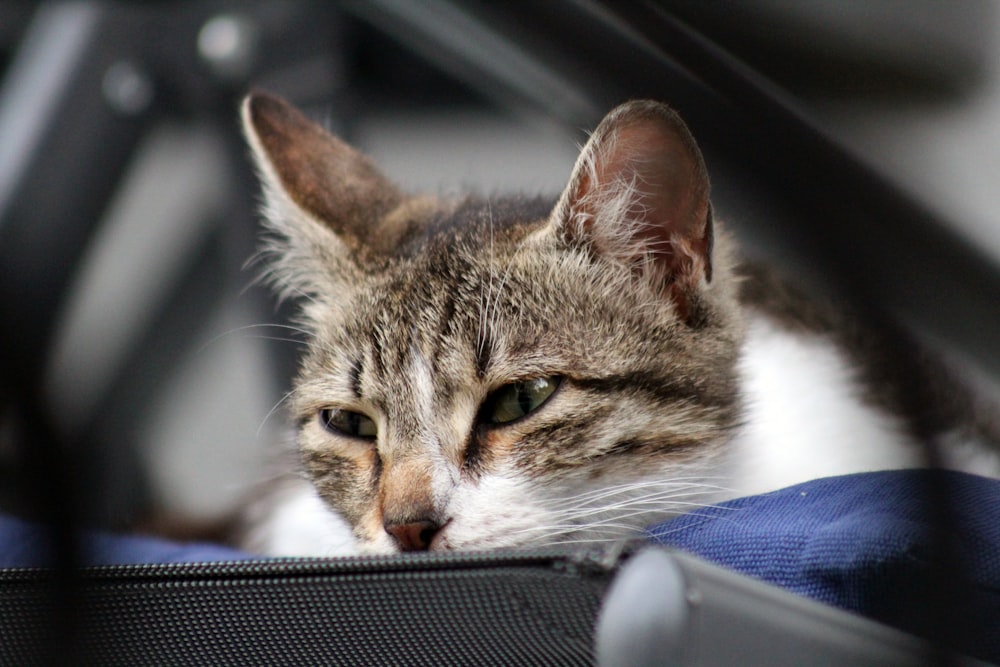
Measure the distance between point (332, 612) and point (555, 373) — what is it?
433 mm

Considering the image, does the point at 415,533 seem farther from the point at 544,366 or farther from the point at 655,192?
the point at 655,192

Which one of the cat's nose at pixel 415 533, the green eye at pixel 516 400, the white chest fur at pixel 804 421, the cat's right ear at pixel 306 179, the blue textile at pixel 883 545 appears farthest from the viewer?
the cat's right ear at pixel 306 179

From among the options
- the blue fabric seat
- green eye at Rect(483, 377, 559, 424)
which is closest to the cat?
green eye at Rect(483, 377, 559, 424)

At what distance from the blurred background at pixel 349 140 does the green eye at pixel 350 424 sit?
0.93 feet

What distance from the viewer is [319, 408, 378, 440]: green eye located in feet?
4.08

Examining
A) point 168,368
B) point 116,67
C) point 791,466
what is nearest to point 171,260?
point 168,368

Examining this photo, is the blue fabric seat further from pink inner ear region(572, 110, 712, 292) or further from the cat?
pink inner ear region(572, 110, 712, 292)

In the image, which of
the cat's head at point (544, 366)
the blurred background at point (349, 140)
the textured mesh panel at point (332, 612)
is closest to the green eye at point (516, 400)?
the cat's head at point (544, 366)

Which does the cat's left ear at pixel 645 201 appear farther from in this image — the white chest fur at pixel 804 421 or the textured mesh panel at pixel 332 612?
the textured mesh panel at pixel 332 612

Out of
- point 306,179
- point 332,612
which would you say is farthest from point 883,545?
point 306,179

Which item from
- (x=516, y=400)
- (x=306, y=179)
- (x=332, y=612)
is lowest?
(x=332, y=612)

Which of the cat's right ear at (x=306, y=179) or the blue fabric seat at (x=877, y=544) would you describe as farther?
the cat's right ear at (x=306, y=179)

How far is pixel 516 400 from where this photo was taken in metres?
1.11

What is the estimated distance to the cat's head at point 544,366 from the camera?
1.03 meters
